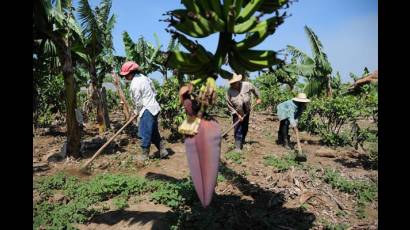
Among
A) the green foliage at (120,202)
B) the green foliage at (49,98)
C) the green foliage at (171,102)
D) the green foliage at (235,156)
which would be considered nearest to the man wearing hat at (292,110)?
the green foliage at (235,156)

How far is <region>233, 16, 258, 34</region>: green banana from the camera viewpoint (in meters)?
2.23

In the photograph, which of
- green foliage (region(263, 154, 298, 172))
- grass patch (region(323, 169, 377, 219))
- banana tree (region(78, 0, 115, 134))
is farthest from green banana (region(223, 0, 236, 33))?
banana tree (region(78, 0, 115, 134))

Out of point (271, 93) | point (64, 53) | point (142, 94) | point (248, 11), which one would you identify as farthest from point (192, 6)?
point (271, 93)

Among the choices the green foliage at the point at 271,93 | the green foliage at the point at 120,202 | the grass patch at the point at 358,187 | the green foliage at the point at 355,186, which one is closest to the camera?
the green foliage at the point at 120,202

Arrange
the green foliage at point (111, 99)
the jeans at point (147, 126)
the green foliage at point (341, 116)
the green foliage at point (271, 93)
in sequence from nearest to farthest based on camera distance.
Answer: the jeans at point (147, 126) → the green foliage at point (341, 116) → the green foliage at point (271, 93) → the green foliage at point (111, 99)

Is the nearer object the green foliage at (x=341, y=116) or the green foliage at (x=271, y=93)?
the green foliage at (x=341, y=116)

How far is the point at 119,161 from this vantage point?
21.7 feet

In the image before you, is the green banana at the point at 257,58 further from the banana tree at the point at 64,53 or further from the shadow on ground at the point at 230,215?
the banana tree at the point at 64,53

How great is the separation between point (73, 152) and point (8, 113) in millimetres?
5392

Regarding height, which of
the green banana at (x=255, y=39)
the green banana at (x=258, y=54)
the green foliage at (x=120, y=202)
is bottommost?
the green foliage at (x=120, y=202)

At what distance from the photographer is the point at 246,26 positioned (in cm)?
223

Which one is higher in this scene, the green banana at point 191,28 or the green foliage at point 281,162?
the green banana at point 191,28

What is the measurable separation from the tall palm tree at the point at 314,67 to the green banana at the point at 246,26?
10.3 m

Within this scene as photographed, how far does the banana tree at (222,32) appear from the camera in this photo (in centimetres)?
219
